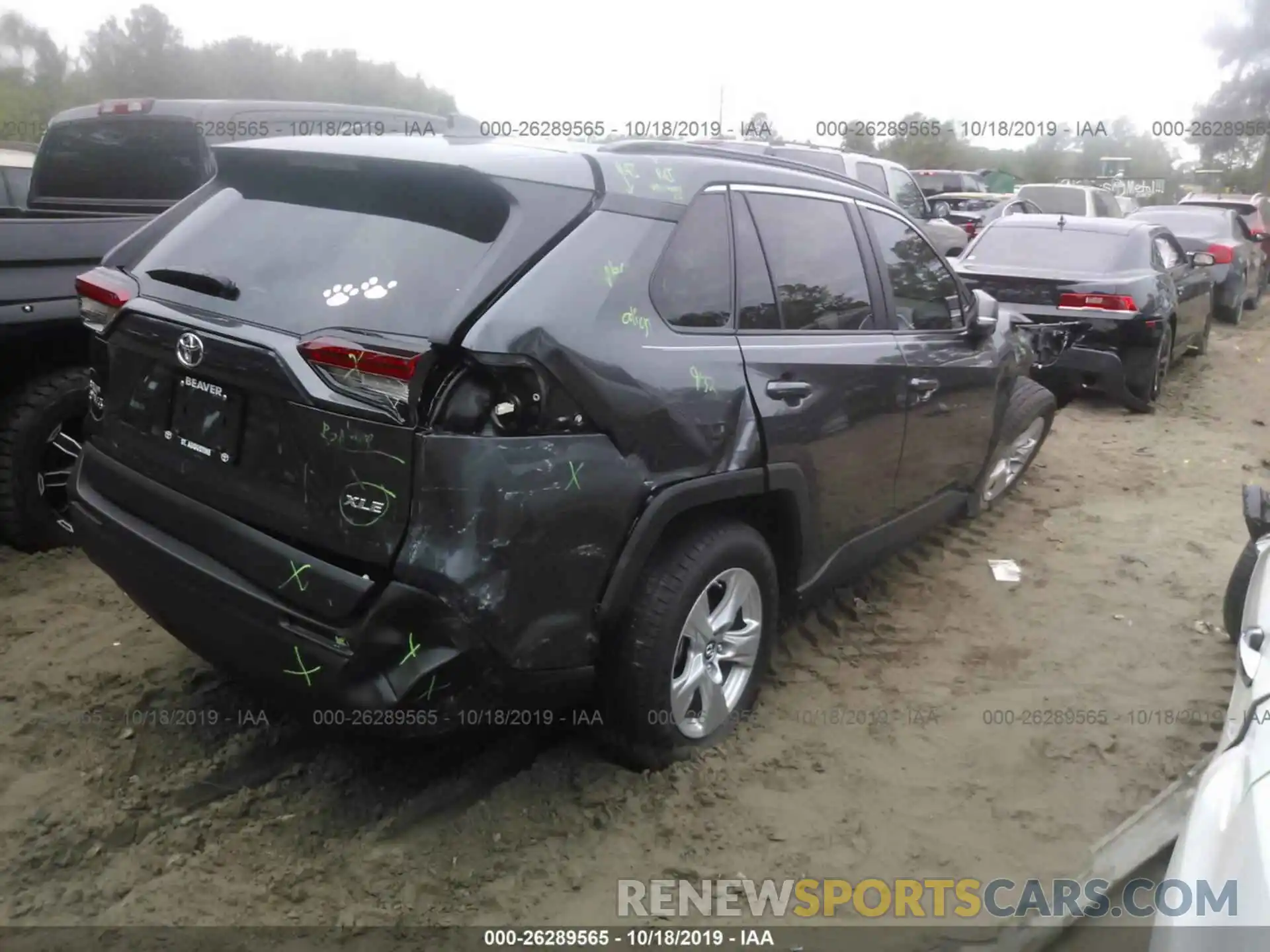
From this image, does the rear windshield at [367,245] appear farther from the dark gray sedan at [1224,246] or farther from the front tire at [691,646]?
the dark gray sedan at [1224,246]

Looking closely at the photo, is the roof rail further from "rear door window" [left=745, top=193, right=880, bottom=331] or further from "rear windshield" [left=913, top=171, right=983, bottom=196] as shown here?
"rear windshield" [left=913, top=171, right=983, bottom=196]

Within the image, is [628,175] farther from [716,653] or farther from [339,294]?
[716,653]

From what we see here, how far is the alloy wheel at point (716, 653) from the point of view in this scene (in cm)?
315

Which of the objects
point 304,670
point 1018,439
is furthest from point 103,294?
point 1018,439

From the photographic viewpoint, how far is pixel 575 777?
3.20 meters

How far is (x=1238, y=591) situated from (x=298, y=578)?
3.60 m

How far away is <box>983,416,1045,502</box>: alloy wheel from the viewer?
19.0 feet

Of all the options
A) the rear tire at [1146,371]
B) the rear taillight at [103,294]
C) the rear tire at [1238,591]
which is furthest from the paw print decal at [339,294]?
the rear tire at [1146,371]

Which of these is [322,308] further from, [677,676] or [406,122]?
[406,122]

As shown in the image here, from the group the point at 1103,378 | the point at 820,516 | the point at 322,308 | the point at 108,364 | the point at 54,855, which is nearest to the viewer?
the point at 322,308

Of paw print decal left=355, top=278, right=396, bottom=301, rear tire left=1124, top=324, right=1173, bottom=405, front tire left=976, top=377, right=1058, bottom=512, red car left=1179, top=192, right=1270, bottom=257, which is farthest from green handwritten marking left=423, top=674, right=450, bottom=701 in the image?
red car left=1179, top=192, right=1270, bottom=257

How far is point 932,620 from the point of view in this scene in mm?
4531

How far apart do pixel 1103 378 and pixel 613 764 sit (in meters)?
6.23

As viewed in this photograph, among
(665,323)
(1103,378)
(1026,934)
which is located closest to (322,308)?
(665,323)
